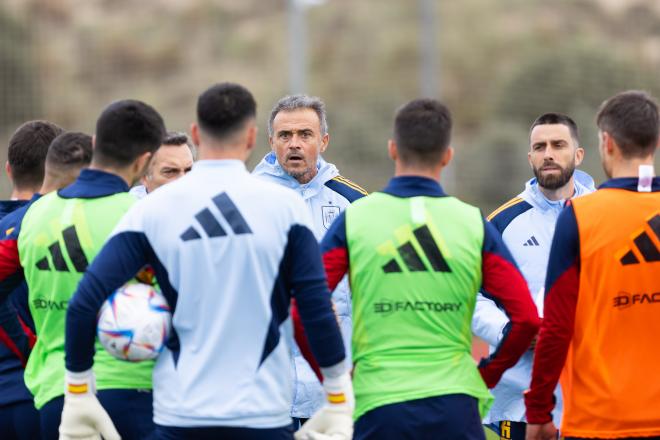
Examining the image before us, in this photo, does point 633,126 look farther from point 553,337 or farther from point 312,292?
point 312,292

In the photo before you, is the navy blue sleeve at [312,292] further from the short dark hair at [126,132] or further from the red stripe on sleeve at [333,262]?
the short dark hair at [126,132]

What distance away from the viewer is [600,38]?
40031 mm

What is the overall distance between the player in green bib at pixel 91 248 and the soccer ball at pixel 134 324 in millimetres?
419

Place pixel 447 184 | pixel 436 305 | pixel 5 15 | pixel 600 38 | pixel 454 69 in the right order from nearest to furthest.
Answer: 1. pixel 436 305
2. pixel 447 184
3. pixel 5 15
4. pixel 600 38
5. pixel 454 69

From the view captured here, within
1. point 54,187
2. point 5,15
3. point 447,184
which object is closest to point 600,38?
point 447,184

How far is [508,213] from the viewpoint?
22.6 feet

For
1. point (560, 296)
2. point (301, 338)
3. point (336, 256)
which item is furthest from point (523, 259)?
point (301, 338)

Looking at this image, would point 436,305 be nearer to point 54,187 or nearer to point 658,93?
point 54,187

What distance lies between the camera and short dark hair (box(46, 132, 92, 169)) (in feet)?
18.3

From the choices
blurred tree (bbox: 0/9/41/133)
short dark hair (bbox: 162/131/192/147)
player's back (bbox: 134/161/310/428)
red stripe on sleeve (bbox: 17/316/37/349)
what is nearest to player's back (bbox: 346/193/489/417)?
player's back (bbox: 134/161/310/428)

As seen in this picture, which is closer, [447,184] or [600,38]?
[447,184]

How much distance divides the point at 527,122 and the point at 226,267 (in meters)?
33.4

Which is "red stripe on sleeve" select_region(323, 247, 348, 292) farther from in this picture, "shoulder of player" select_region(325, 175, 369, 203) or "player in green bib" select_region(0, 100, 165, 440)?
"shoulder of player" select_region(325, 175, 369, 203)

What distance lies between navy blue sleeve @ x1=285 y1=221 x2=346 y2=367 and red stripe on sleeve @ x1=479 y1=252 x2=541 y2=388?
76 centimetres
